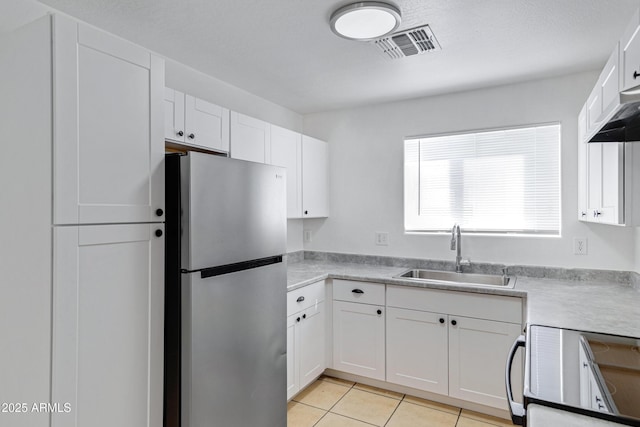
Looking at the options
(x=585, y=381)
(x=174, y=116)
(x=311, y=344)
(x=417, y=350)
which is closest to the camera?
(x=585, y=381)

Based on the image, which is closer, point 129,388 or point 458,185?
point 129,388

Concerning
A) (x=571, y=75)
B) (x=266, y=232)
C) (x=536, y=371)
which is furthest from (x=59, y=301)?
(x=571, y=75)

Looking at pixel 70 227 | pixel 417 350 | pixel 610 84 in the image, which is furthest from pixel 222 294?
pixel 610 84

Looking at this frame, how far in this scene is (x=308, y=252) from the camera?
3730mm

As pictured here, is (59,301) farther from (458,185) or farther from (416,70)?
(458,185)

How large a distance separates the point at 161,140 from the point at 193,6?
0.70 meters

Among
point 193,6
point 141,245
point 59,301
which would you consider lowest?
point 59,301

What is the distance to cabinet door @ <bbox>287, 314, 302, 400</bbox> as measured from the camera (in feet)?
8.04

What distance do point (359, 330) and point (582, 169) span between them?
1907 mm

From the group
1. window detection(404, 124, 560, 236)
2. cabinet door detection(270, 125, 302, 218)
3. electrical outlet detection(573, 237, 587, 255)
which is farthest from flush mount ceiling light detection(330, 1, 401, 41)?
electrical outlet detection(573, 237, 587, 255)

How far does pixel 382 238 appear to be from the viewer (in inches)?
133

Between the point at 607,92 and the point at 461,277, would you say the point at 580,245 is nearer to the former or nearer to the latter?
the point at 461,277

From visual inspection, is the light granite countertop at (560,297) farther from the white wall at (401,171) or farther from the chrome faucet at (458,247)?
the chrome faucet at (458,247)

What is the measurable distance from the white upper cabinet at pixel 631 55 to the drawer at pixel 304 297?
6.49 feet
